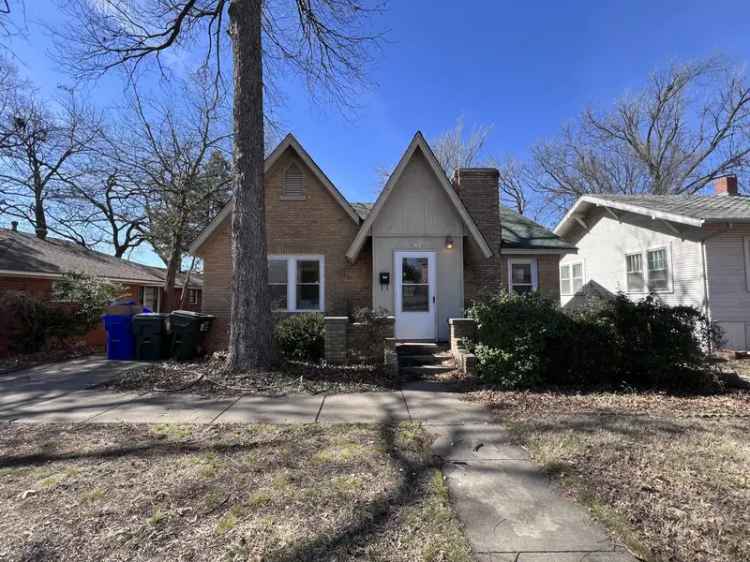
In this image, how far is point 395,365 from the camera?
25.2 ft

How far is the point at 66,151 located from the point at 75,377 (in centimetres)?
1544

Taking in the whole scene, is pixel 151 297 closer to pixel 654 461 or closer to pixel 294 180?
pixel 294 180

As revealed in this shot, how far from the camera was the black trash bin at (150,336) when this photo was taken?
9.27 metres

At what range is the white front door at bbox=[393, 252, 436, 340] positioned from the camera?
9997 mm

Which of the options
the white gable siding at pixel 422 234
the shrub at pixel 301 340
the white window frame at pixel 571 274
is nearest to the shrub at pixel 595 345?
the white gable siding at pixel 422 234

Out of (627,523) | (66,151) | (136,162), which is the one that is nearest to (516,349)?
(627,523)

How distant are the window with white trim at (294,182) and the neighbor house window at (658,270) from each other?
451 inches

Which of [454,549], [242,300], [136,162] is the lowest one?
[454,549]

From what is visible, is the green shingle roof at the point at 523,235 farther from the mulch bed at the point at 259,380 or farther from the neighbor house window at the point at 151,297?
the neighbor house window at the point at 151,297

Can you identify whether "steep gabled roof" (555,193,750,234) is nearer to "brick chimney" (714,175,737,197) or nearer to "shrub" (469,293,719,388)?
"brick chimney" (714,175,737,197)

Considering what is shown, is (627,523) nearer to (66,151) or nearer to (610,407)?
(610,407)

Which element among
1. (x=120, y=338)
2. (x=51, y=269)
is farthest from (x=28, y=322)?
(x=51, y=269)

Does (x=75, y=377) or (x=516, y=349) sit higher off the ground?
(x=516, y=349)

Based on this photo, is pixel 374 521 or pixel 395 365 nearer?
pixel 374 521
